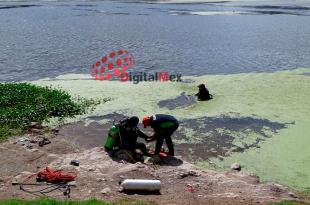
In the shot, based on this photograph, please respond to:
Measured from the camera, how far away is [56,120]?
2047cm

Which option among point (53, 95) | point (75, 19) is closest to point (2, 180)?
point (53, 95)

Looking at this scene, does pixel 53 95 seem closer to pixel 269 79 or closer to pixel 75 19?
pixel 269 79

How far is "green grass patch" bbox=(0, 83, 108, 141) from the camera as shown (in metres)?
19.4

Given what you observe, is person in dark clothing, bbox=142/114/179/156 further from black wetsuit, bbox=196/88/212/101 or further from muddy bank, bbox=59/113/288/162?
black wetsuit, bbox=196/88/212/101

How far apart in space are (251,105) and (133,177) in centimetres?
1067

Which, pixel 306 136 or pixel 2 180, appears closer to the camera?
pixel 2 180

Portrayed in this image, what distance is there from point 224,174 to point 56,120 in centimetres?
915

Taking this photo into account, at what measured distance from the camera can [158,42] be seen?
1801 inches

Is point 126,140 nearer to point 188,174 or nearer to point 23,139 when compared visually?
point 188,174

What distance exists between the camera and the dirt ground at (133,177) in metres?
12.5

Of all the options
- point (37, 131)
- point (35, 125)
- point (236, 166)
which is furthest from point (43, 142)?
point (236, 166)

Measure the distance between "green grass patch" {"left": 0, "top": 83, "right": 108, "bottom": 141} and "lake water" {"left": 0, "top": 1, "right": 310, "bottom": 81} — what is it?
7.53 meters

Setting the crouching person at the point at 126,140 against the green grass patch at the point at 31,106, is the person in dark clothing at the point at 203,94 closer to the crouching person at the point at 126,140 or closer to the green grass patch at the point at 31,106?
the green grass patch at the point at 31,106

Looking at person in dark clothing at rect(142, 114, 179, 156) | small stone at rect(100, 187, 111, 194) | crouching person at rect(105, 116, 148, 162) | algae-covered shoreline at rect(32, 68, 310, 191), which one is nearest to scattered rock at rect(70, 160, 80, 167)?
crouching person at rect(105, 116, 148, 162)
